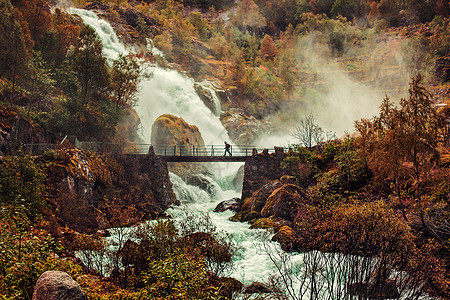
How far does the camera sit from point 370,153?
18.4 m

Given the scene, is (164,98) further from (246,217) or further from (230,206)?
(246,217)

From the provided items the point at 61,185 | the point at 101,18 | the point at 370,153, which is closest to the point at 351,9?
the point at 101,18

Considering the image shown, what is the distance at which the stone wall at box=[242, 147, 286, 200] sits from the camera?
33125 millimetres

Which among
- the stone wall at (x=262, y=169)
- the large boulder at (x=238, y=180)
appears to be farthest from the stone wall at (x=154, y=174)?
Answer: the large boulder at (x=238, y=180)

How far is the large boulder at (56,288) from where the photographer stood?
6719 millimetres

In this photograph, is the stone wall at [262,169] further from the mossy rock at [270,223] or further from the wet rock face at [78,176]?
the wet rock face at [78,176]

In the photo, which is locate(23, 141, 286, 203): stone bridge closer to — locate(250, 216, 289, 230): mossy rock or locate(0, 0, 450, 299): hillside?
locate(0, 0, 450, 299): hillside

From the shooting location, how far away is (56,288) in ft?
22.2

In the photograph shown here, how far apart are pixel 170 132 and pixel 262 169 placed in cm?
1414

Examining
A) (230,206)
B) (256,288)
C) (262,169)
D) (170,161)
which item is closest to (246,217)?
(230,206)

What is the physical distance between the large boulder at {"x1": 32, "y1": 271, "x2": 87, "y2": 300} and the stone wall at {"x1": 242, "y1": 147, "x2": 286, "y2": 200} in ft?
86.8

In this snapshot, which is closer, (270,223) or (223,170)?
(270,223)

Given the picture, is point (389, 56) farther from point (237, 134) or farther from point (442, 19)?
point (237, 134)

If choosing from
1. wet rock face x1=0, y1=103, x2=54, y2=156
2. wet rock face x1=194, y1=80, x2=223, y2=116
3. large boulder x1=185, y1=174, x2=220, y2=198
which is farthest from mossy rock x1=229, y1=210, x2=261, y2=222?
wet rock face x1=194, y1=80, x2=223, y2=116
